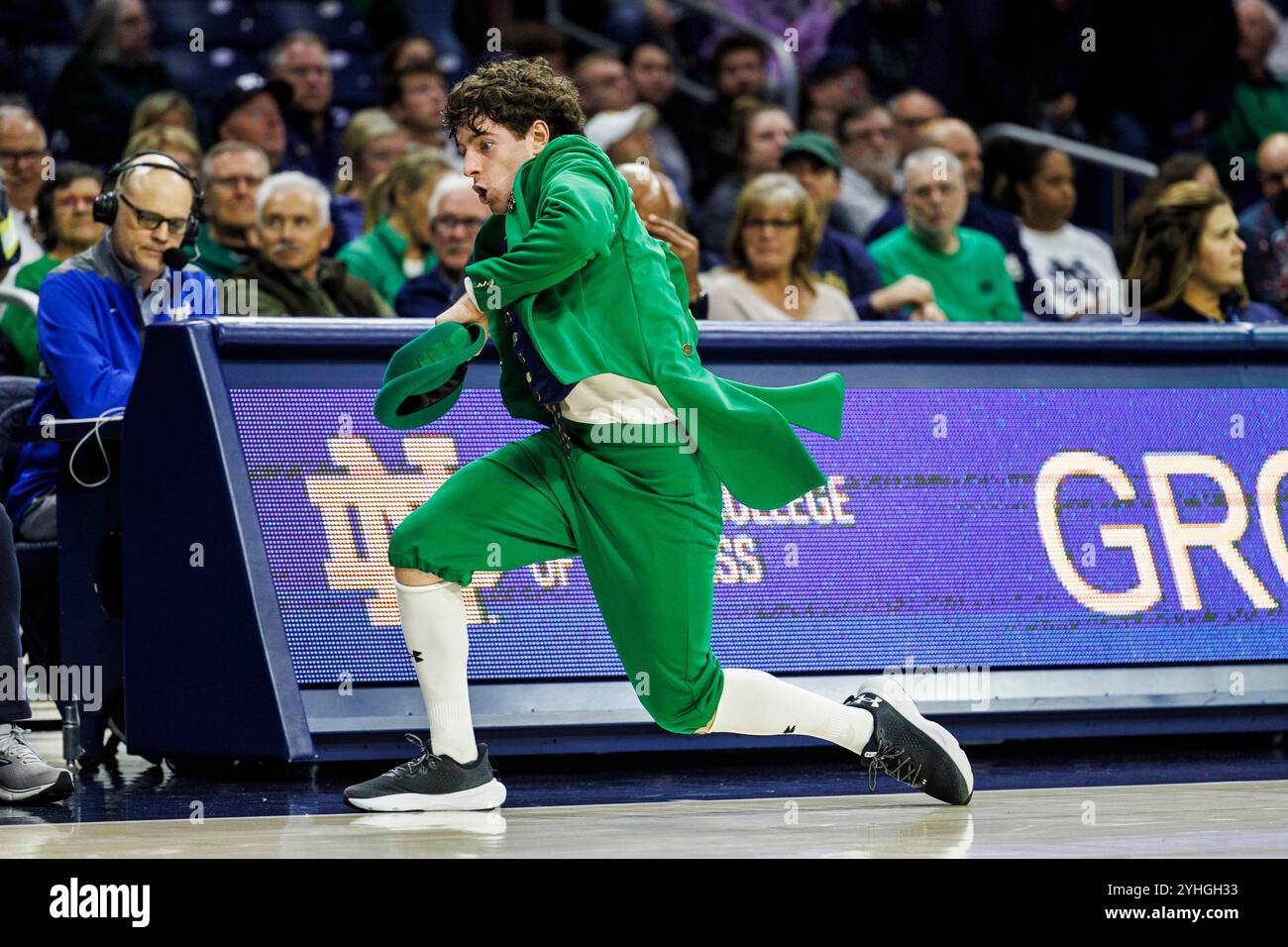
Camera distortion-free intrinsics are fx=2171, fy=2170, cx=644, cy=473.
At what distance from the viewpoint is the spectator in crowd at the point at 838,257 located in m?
8.73

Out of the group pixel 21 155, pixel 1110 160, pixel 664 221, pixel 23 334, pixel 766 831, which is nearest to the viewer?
pixel 766 831

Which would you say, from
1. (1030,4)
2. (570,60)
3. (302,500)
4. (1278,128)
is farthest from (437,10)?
(302,500)

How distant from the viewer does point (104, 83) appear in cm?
1114

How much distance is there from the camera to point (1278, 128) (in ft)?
42.8

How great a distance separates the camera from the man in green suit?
5.07 meters

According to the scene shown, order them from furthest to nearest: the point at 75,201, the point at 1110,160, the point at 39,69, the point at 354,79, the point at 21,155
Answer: the point at 354,79, the point at 1110,160, the point at 39,69, the point at 21,155, the point at 75,201

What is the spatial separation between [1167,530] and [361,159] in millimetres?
5252

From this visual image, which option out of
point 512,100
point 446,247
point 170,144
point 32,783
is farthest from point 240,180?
point 512,100

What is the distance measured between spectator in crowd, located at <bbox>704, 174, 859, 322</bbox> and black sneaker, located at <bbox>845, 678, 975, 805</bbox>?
10.4ft

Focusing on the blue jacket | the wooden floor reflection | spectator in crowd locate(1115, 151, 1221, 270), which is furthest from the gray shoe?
spectator in crowd locate(1115, 151, 1221, 270)

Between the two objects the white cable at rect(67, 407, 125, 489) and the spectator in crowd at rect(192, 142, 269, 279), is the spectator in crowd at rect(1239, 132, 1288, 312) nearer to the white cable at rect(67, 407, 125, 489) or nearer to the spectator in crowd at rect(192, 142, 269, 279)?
the spectator in crowd at rect(192, 142, 269, 279)

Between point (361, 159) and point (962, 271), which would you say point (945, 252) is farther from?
point (361, 159)
